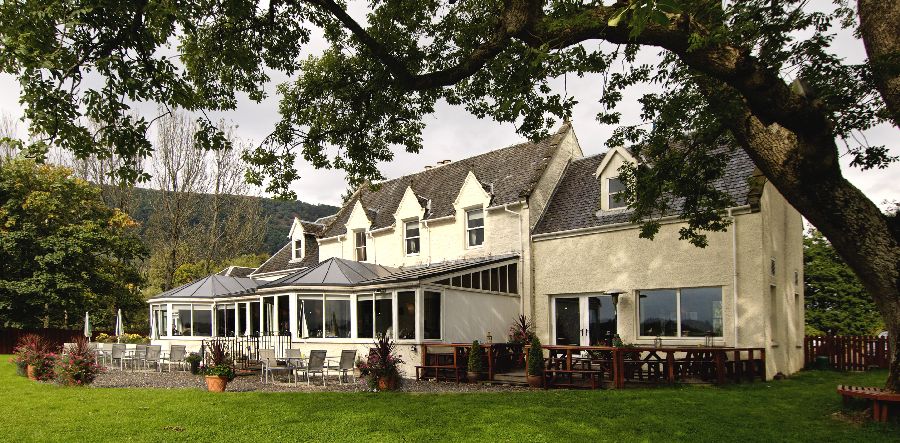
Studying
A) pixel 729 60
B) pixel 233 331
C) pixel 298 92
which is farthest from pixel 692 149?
pixel 233 331

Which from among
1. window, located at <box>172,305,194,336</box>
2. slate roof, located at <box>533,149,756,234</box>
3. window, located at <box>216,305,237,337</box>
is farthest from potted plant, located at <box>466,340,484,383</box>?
window, located at <box>172,305,194,336</box>

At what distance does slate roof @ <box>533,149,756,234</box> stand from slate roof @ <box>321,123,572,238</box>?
1329 mm

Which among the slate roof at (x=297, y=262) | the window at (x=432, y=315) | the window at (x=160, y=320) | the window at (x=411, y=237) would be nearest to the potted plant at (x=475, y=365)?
the window at (x=432, y=315)

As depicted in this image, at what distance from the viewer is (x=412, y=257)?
28.9 meters

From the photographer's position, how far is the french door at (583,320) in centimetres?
2189

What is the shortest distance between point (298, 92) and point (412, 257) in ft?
47.8

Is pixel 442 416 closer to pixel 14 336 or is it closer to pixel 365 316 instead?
pixel 365 316

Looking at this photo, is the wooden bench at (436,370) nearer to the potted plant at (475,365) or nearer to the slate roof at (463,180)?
the potted plant at (475,365)

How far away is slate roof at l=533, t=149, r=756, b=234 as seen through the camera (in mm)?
19859

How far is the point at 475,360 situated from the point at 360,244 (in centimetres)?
1424

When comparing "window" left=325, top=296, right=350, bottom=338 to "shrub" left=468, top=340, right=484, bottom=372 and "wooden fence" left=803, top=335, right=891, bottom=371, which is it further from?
"wooden fence" left=803, top=335, right=891, bottom=371

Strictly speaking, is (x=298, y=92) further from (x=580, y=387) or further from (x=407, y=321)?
(x=580, y=387)

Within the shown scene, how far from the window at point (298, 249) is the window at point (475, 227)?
1421cm

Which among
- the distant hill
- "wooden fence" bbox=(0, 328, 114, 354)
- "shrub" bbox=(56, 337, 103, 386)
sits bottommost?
"wooden fence" bbox=(0, 328, 114, 354)
